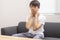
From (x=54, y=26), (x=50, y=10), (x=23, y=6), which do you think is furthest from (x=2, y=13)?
(x=54, y=26)

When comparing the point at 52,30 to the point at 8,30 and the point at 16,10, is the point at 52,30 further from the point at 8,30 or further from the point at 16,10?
the point at 16,10

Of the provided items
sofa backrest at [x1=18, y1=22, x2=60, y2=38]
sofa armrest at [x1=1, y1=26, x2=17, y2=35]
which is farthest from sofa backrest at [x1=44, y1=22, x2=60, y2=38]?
sofa armrest at [x1=1, y1=26, x2=17, y2=35]

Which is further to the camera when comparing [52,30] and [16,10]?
[16,10]

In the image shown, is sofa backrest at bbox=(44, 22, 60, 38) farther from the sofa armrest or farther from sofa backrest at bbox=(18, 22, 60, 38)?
the sofa armrest

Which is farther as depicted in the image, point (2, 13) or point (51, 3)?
point (2, 13)

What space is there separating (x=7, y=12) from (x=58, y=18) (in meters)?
1.29

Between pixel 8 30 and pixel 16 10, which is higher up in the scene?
pixel 16 10

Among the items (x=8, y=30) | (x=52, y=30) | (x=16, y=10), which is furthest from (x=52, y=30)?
(x=16, y=10)

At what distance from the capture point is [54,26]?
113 inches

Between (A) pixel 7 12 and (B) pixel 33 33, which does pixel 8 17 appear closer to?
(A) pixel 7 12

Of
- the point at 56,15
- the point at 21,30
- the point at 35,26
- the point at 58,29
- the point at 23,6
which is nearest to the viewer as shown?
the point at 35,26

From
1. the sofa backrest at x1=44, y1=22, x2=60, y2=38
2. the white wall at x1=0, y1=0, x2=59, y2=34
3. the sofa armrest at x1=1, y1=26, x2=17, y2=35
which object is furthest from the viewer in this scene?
the white wall at x1=0, y1=0, x2=59, y2=34

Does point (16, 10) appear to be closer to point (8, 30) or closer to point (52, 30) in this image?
point (8, 30)

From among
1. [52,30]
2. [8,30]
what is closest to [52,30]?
[52,30]
